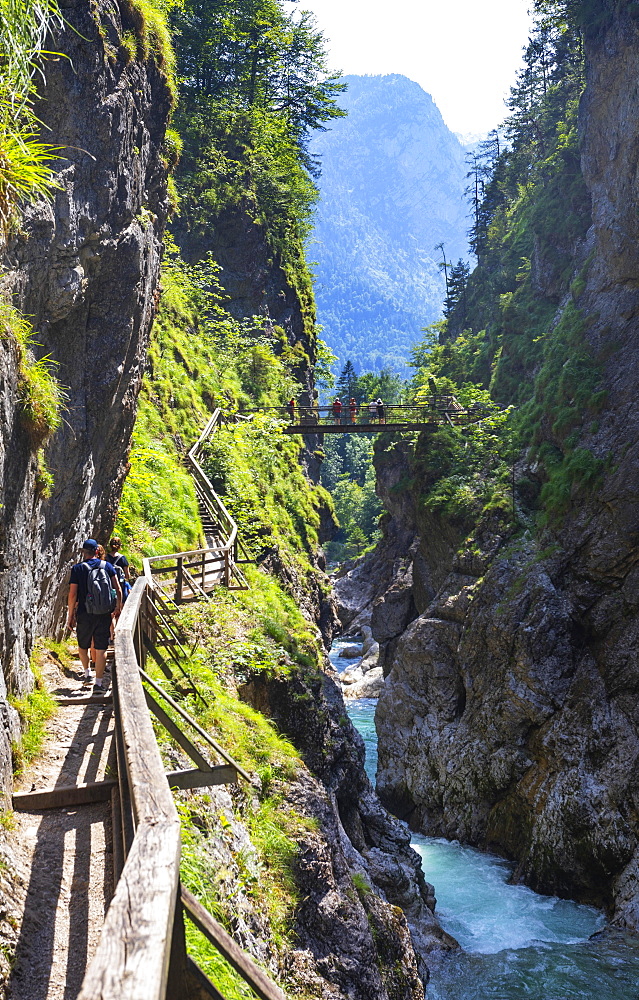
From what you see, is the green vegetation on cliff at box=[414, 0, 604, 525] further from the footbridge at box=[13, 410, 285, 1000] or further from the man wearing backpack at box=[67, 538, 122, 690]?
the footbridge at box=[13, 410, 285, 1000]

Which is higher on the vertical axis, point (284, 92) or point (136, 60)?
point (284, 92)

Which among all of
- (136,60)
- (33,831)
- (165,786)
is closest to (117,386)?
(136,60)

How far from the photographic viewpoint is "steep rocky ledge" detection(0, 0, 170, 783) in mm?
6430

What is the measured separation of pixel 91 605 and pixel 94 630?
41 centimetres

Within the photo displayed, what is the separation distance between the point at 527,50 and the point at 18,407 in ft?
190

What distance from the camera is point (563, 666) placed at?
63.0 ft

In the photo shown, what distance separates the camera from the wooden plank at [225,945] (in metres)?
2.50

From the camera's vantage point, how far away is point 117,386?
10625mm

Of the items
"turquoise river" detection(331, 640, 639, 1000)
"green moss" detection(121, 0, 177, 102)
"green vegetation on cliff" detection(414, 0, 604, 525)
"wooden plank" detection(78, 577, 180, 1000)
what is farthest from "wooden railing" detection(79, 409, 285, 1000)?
"green vegetation on cliff" detection(414, 0, 604, 525)

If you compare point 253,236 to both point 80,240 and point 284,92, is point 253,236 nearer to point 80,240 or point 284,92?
point 284,92

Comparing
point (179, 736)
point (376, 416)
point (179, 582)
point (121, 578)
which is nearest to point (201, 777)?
point (179, 736)

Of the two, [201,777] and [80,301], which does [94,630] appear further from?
[80,301]

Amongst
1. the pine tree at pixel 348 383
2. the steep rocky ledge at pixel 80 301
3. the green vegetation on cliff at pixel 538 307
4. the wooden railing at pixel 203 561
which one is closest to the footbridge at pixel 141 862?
the steep rocky ledge at pixel 80 301

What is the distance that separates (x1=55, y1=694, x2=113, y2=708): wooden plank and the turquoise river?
897 cm
